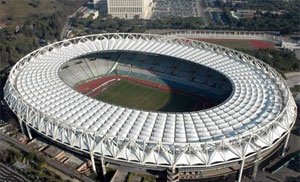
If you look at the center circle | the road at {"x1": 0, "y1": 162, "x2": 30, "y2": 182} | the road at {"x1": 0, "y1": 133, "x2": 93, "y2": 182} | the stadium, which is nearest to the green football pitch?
the center circle

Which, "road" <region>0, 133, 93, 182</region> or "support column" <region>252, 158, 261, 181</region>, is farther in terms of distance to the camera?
"support column" <region>252, 158, 261, 181</region>

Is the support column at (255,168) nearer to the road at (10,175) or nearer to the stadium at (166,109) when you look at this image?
the stadium at (166,109)

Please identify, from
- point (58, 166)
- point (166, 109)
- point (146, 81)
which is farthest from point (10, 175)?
point (146, 81)

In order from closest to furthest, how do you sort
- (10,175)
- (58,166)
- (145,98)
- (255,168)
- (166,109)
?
1. (255,168)
2. (10,175)
3. (58,166)
4. (166,109)
5. (145,98)

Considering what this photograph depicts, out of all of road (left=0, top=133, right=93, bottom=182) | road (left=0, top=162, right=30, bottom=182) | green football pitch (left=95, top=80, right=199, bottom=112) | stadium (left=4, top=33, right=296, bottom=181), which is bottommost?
road (left=0, top=162, right=30, bottom=182)

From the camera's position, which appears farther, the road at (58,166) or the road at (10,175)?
the road at (10,175)

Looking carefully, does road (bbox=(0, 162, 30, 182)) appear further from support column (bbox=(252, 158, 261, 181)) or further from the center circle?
support column (bbox=(252, 158, 261, 181))

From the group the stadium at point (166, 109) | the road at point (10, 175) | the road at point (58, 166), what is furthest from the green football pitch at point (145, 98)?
the road at point (10, 175)

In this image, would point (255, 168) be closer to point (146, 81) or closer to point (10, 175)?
point (10, 175)
